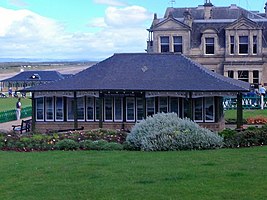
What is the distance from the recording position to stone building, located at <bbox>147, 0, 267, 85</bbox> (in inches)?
2127

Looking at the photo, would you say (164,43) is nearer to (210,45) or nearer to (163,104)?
(210,45)

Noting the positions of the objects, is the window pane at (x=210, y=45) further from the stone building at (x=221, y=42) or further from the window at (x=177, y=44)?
the window at (x=177, y=44)

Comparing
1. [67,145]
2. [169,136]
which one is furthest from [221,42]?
[169,136]

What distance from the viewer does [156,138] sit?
68.8ft

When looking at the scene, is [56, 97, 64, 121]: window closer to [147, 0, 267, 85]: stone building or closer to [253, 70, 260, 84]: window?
[147, 0, 267, 85]: stone building

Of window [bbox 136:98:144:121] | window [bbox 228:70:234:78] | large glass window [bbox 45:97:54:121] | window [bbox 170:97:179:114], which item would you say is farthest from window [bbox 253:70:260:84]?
large glass window [bbox 45:97:54:121]

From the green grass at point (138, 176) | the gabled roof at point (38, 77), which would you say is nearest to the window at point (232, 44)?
the gabled roof at point (38, 77)

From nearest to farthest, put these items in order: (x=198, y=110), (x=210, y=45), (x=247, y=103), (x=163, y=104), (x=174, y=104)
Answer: (x=198, y=110)
(x=174, y=104)
(x=163, y=104)
(x=247, y=103)
(x=210, y=45)

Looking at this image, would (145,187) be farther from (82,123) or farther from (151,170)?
Answer: (82,123)

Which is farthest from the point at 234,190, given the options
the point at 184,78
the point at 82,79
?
the point at 82,79

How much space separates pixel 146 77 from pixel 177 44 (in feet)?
80.5

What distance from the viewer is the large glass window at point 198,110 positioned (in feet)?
101

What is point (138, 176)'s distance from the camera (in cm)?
1388

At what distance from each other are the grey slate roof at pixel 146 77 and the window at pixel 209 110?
1.22 metres
